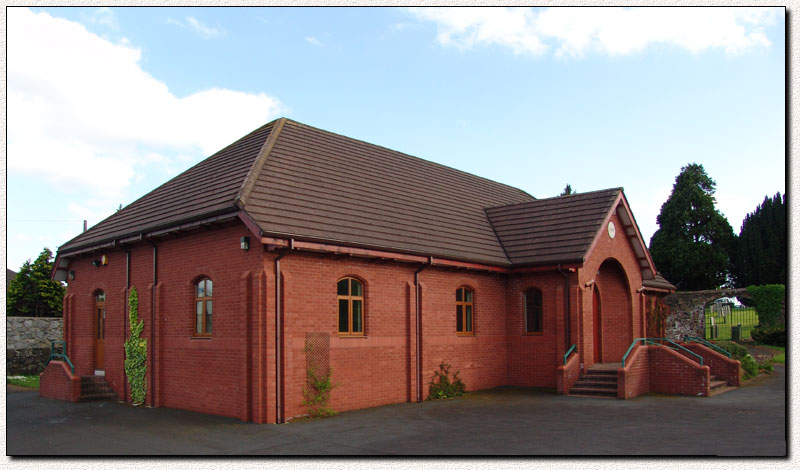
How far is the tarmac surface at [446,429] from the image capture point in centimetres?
1088

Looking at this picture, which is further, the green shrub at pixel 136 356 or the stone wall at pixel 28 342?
the stone wall at pixel 28 342

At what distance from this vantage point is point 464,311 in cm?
1927

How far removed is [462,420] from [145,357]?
833 centimetres

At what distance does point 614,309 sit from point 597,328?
1.14 meters

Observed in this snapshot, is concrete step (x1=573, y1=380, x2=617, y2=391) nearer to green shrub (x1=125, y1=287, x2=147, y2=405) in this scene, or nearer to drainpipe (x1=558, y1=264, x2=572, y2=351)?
drainpipe (x1=558, y1=264, x2=572, y2=351)

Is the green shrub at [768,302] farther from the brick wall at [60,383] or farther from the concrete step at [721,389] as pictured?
the brick wall at [60,383]

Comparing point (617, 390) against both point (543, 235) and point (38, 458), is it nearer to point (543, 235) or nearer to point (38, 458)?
point (543, 235)

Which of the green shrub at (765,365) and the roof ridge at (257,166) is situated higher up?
the roof ridge at (257,166)

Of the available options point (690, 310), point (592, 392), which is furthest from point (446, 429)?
point (690, 310)

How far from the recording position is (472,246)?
19.8 m

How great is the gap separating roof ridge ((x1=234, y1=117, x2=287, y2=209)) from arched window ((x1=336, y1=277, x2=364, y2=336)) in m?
3.00

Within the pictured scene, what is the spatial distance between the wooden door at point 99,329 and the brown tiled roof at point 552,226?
12.2 meters

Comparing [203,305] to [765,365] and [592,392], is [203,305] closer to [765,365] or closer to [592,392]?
[592,392]

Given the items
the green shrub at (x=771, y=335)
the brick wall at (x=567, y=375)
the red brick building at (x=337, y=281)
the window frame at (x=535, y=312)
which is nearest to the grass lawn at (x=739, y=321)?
the green shrub at (x=771, y=335)
